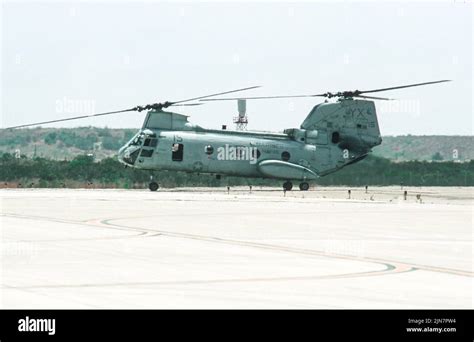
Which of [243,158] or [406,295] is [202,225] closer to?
[406,295]

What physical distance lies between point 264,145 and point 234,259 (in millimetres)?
48180

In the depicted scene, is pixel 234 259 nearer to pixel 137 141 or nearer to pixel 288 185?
pixel 137 141

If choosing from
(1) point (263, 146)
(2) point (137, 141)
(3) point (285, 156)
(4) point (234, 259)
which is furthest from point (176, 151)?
(4) point (234, 259)

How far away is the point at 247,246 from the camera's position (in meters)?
24.3

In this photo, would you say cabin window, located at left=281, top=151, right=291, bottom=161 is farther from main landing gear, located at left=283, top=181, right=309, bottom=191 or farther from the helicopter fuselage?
main landing gear, located at left=283, top=181, right=309, bottom=191

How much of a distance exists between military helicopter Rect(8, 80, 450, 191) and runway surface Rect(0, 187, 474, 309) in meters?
26.8

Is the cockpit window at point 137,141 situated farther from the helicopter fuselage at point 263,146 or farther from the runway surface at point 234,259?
the runway surface at point 234,259

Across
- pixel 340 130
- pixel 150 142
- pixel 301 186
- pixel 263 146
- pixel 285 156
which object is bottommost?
pixel 301 186

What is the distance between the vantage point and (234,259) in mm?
21141

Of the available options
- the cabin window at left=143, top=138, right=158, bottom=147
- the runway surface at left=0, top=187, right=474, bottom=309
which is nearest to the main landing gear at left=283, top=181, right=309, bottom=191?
the cabin window at left=143, top=138, right=158, bottom=147

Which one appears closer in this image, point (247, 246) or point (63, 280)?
point (63, 280)

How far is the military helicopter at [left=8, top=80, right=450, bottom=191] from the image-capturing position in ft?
214
